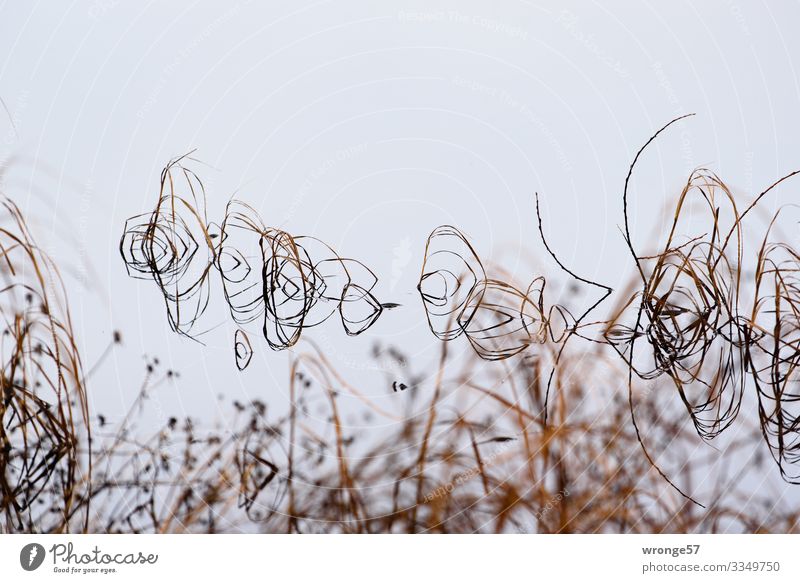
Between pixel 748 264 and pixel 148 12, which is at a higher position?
pixel 148 12

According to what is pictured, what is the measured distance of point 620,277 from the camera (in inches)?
68.9

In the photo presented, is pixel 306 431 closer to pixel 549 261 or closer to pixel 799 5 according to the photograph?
pixel 549 261

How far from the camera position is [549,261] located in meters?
1.75

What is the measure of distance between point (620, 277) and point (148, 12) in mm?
1034

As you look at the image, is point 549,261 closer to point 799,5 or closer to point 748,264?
point 748,264
